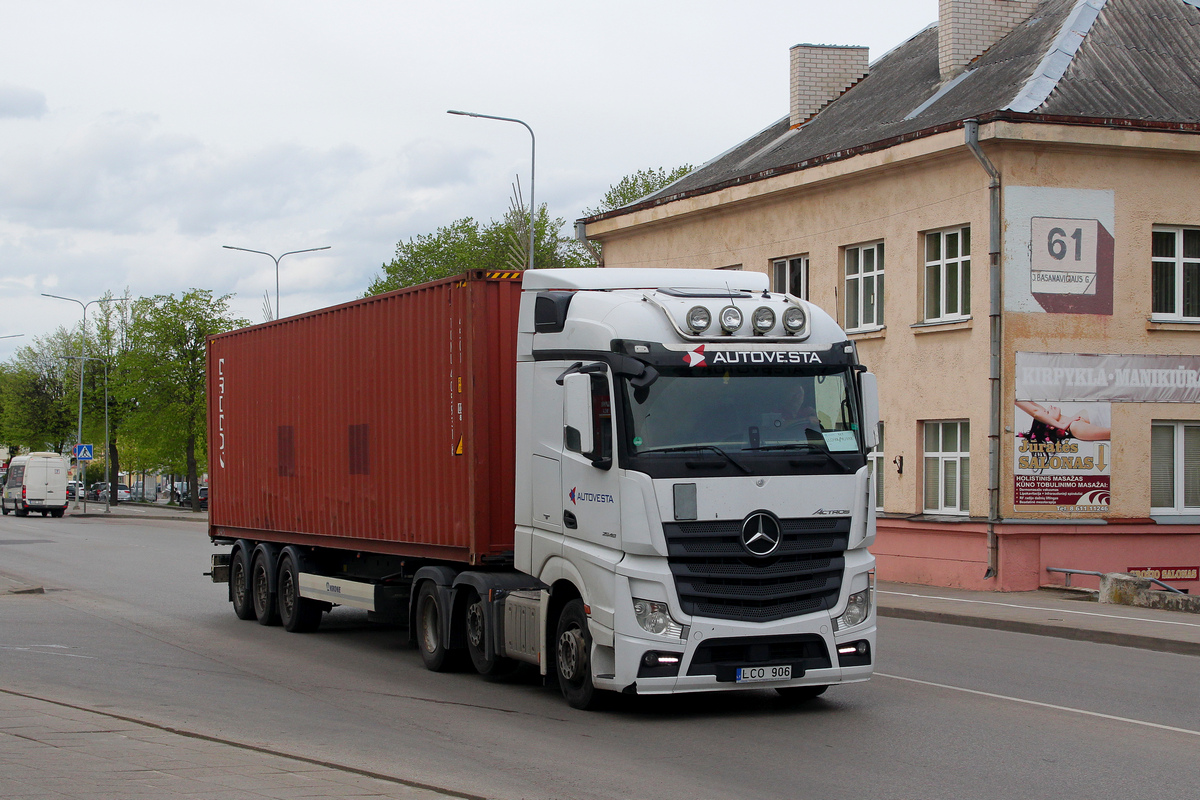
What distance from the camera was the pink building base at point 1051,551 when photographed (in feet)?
68.7

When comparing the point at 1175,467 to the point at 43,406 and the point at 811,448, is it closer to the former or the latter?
the point at 811,448

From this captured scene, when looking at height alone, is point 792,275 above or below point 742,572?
above

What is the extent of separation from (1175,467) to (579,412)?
15696mm

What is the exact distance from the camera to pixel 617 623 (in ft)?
29.8

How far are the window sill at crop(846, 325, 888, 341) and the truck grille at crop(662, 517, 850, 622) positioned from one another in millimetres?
14830

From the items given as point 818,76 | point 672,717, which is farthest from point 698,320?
point 818,76

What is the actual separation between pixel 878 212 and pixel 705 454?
15756 millimetres

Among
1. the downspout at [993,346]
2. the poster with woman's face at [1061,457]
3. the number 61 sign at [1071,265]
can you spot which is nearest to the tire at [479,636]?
the downspout at [993,346]

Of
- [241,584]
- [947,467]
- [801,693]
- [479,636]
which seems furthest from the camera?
[947,467]

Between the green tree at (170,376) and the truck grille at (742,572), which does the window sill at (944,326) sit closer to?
the truck grille at (742,572)

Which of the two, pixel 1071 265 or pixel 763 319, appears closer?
pixel 763 319

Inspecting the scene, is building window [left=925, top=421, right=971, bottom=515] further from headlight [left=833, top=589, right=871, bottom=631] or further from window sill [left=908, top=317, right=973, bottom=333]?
headlight [left=833, top=589, right=871, bottom=631]

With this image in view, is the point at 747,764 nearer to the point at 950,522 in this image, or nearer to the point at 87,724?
the point at 87,724

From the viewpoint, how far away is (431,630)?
12.2 meters
